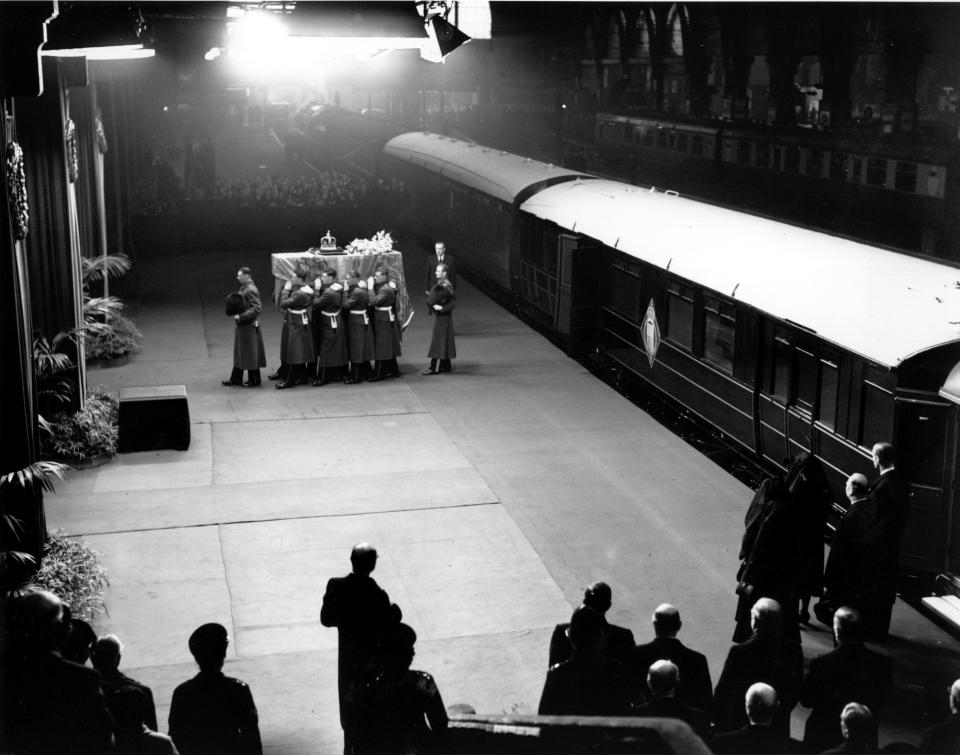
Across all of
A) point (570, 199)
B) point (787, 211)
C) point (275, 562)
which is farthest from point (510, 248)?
point (275, 562)

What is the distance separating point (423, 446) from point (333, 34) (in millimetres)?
5438

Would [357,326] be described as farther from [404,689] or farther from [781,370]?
[404,689]

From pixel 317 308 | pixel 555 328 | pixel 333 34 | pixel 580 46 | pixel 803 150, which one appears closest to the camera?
pixel 333 34

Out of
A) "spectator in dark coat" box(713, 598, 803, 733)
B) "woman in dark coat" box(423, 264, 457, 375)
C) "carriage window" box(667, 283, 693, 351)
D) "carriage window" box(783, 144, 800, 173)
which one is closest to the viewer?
"spectator in dark coat" box(713, 598, 803, 733)

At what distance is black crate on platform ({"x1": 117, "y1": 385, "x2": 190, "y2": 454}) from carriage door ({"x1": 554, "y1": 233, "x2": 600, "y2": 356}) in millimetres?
6897

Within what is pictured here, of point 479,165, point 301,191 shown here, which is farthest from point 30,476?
point 301,191

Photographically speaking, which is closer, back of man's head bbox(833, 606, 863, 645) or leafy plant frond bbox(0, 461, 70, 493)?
back of man's head bbox(833, 606, 863, 645)

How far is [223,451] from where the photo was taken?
1387 cm

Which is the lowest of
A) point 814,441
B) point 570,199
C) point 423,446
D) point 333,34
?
point 423,446

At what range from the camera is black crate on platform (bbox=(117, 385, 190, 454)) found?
1372 cm

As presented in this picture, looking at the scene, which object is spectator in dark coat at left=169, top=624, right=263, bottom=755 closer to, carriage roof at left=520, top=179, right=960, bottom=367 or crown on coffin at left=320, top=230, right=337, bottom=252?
carriage roof at left=520, top=179, right=960, bottom=367

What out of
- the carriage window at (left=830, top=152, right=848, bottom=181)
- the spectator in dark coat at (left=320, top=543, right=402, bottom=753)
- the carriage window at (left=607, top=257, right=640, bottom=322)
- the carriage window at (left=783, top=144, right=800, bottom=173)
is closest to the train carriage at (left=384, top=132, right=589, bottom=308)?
the carriage window at (left=607, top=257, right=640, bottom=322)

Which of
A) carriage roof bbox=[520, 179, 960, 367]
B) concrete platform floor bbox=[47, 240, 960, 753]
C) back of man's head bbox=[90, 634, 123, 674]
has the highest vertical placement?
carriage roof bbox=[520, 179, 960, 367]

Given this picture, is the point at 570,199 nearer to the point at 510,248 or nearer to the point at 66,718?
the point at 510,248
